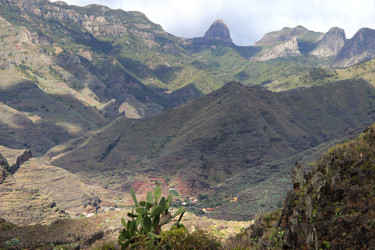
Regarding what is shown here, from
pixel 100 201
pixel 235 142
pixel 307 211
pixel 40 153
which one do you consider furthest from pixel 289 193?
pixel 40 153

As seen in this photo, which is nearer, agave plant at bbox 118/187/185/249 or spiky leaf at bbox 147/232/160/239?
spiky leaf at bbox 147/232/160/239

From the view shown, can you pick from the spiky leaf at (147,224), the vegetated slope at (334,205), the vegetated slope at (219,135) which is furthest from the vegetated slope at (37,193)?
the vegetated slope at (334,205)

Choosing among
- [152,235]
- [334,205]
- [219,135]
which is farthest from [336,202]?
[219,135]

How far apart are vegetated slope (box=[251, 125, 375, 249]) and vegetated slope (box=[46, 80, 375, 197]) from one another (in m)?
102

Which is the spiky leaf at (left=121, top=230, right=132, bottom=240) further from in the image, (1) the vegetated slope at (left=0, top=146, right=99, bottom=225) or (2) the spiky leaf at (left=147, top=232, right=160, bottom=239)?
(1) the vegetated slope at (left=0, top=146, right=99, bottom=225)

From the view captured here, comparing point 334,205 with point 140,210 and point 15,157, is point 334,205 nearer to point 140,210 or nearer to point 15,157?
point 140,210

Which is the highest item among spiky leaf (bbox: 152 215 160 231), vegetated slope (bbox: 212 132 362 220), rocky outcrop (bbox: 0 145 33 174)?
spiky leaf (bbox: 152 215 160 231)

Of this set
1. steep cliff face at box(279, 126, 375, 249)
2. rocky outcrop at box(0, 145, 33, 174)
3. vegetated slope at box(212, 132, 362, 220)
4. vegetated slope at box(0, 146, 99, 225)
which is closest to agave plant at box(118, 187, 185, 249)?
steep cliff face at box(279, 126, 375, 249)

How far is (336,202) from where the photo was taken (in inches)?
467

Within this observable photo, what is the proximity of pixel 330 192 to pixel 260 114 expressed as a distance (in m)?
150

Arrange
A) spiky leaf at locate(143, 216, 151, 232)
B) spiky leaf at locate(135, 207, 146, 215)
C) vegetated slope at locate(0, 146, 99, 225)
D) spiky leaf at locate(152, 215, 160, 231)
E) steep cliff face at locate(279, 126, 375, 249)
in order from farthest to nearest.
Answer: vegetated slope at locate(0, 146, 99, 225)
spiky leaf at locate(152, 215, 160, 231)
spiky leaf at locate(135, 207, 146, 215)
spiky leaf at locate(143, 216, 151, 232)
steep cliff face at locate(279, 126, 375, 249)

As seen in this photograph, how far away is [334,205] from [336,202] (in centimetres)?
18

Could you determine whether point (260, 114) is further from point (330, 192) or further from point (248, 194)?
point (330, 192)

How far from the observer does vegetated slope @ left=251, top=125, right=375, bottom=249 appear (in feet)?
34.2
